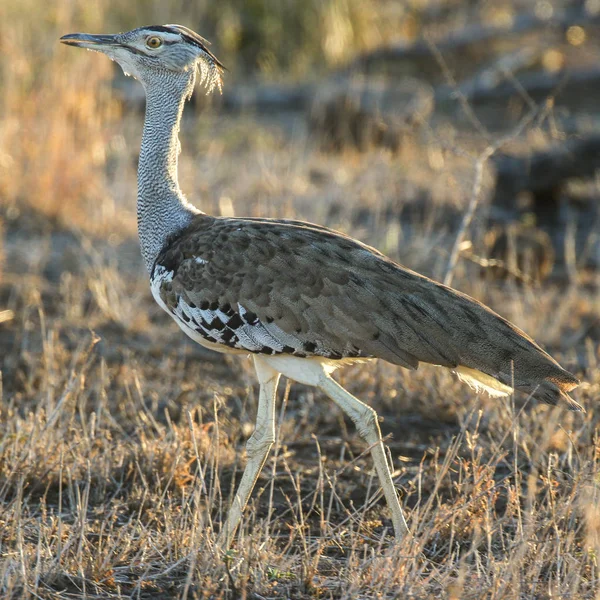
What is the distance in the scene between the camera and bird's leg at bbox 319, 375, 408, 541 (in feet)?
11.1

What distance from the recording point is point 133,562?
3.09 meters

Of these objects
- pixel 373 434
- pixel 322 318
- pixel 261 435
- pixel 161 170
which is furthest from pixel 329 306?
pixel 161 170

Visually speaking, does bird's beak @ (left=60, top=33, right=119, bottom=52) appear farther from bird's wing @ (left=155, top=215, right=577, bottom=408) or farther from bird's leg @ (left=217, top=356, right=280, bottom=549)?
bird's leg @ (left=217, top=356, right=280, bottom=549)

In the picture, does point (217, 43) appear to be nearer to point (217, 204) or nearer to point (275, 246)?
point (217, 204)

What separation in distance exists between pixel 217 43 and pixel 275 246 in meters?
8.97

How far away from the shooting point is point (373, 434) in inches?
136

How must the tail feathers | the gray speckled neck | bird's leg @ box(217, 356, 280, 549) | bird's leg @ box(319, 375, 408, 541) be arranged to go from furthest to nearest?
1. the gray speckled neck
2. bird's leg @ box(217, 356, 280, 549)
3. bird's leg @ box(319, 375, 408, 541)
4. the tail feathers

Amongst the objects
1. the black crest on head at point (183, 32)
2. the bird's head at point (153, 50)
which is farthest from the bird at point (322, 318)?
the black crest on head at point (183, 32)

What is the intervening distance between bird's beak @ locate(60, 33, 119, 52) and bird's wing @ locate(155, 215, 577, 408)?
2.82ft

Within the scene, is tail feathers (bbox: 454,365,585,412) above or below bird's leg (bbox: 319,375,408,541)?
above

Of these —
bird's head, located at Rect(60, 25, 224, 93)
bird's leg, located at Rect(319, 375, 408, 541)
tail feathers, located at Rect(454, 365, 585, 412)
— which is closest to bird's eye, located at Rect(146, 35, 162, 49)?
bird's head, located at Rect(60, 25, 224, 93)

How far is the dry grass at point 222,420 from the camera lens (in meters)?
3.03

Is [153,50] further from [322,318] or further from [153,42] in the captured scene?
[322,318]

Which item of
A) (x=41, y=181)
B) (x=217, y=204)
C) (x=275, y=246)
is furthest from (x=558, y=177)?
(x=275, y=246)
